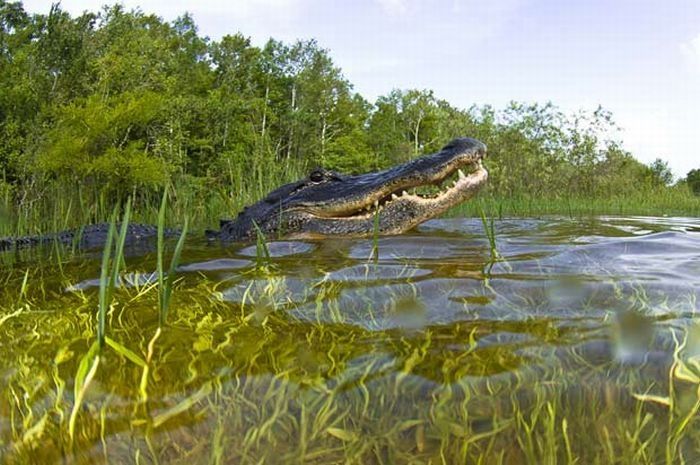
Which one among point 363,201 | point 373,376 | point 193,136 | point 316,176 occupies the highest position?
point 193,136

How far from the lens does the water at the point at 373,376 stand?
3.85 ft

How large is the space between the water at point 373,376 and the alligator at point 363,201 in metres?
2.95

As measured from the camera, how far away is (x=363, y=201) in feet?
18.0

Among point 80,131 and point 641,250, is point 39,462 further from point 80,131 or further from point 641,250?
point 80,131

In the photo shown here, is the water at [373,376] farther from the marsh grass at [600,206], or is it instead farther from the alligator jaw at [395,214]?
the marsh grass at [600,206]

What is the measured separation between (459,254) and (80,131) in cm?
1377

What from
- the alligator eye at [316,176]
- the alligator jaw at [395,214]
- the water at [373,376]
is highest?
the alligator eye at [316,176]

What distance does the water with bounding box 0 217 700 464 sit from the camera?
1.17 metres

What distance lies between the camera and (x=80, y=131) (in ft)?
48.4

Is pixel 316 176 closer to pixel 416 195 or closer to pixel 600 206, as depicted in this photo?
pixel 416 195

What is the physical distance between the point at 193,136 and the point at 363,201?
23.9 meters

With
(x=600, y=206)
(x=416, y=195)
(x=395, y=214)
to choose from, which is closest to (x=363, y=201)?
(x=395, y=214)

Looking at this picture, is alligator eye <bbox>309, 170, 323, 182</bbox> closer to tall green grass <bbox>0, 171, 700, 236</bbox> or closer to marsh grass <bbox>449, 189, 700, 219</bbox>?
tall green grass <bbox>0, 171, 700, 236</bbox>

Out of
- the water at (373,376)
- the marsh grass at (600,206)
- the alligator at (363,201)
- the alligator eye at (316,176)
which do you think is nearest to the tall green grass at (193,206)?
the marsh grass at (600,206)
